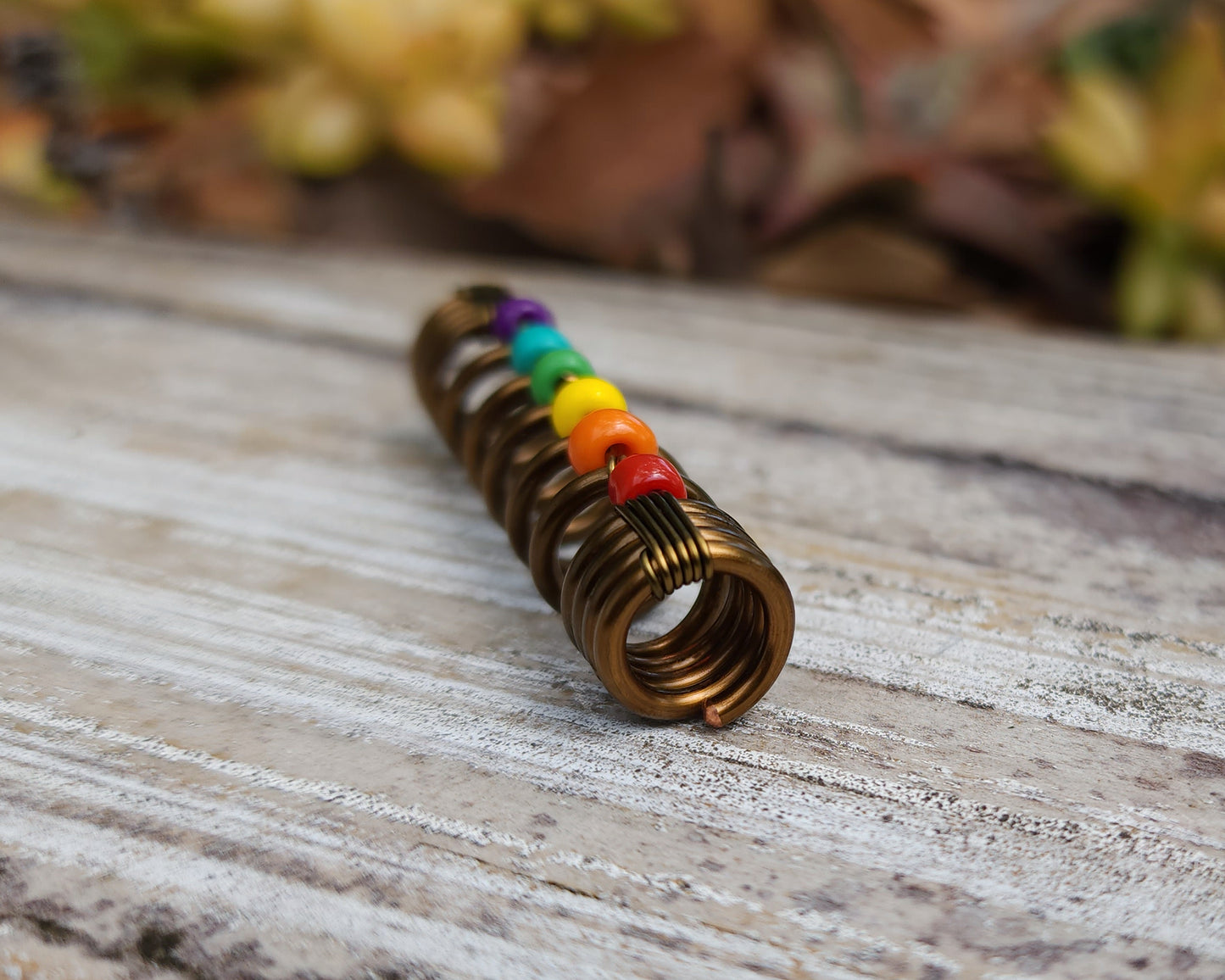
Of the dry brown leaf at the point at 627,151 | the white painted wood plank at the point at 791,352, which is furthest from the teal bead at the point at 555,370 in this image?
the dry brown leaf at the point at 627,151

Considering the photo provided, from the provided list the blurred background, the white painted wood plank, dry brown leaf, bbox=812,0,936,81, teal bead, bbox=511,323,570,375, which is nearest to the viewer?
teal bead, bbox=511,323,570,375

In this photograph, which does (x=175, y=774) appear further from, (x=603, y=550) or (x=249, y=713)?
(x=603, y=550)

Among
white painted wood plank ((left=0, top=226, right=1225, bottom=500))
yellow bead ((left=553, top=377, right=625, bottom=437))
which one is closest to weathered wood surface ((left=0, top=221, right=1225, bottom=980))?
white painted wood plank ((left=0, top=226, right=1225, bottom=500))

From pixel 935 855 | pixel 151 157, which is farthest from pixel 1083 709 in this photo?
pixel 151 157

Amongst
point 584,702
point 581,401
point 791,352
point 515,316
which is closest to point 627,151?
point 791,352

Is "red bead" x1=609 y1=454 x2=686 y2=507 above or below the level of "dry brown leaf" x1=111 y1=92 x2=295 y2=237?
below

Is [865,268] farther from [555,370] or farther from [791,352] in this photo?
[555,370]

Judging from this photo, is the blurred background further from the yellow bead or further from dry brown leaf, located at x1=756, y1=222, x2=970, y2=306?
the yellow bead
